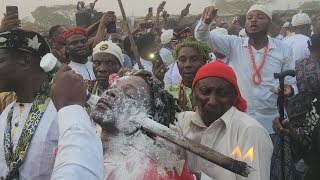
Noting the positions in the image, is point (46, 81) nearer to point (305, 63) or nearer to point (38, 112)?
point (38, 112)

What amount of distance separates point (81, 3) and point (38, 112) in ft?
27.2

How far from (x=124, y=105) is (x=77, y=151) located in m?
0.96

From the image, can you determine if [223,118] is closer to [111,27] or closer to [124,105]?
[124,105]

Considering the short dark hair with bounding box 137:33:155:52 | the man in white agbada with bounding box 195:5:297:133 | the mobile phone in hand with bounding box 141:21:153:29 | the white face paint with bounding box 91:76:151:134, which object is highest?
the white face paint with bounding box 91:76:151:134

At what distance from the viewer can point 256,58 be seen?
551 cm

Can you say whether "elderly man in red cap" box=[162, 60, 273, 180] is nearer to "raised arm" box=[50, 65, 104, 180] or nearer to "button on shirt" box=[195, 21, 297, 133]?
"raised arm" box=[50, 65, 104, 180]

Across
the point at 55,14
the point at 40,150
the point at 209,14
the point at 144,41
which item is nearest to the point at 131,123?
the point at 40,150

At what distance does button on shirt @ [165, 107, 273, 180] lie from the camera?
282cm

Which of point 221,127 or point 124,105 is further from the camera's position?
point 221,127

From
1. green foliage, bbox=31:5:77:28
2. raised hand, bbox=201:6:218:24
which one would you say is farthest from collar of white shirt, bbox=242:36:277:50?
green foliage, bbox=31:5:77:28

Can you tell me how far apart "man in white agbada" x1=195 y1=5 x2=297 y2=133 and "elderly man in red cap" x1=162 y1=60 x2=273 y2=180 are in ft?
6.91

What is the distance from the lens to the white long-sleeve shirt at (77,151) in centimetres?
146

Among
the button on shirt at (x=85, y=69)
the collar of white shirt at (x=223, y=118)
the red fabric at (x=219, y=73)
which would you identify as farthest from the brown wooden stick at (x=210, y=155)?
the button on shirt at (x=85, y=69)

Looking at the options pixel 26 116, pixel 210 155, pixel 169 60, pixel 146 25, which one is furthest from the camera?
pixel 146 25
